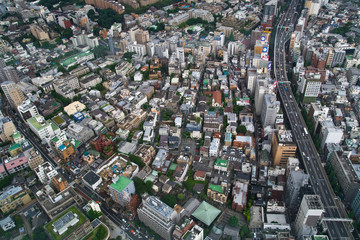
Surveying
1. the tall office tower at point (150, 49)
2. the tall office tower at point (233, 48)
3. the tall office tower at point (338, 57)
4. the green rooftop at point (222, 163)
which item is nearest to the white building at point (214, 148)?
the green rooftop at point (222, 163)

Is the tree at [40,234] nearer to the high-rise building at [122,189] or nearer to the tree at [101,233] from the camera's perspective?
the tree at [101,233]

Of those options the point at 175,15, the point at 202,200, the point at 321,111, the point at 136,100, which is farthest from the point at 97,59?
A: the point at 321,111

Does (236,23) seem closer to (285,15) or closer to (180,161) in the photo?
(285,15)

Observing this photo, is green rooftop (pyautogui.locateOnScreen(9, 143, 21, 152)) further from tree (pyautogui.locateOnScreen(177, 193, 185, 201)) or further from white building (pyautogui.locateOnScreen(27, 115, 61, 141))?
tree (pyautogui.locateOnScreen(177, 193, 185, 201))

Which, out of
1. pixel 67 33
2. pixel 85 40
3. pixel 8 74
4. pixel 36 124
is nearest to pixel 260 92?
pixel 36 124

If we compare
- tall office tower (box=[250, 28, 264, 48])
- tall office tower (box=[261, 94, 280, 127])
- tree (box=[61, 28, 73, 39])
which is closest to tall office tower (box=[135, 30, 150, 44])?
tree (box=[61, 28, 73, 39])

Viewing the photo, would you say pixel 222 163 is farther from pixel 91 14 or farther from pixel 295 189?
pixel 91 14
